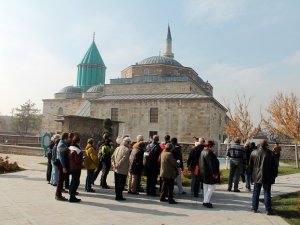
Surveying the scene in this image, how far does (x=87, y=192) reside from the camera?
30.4ft

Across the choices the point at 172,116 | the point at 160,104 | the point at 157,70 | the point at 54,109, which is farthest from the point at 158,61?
the point at 54,109

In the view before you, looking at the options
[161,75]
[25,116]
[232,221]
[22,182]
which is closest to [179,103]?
[161,75]

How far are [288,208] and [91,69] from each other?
1933 inches

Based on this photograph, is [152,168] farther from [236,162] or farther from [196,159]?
[236,162]

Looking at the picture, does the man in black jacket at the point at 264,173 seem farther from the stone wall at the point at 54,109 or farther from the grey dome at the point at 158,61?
the stone wall at the point at 54,109

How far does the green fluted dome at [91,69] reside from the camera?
54094 millimetres

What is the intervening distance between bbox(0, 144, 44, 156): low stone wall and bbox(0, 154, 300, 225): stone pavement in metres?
11.8

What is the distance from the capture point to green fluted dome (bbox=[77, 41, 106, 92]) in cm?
5409

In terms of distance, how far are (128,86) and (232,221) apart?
110ft

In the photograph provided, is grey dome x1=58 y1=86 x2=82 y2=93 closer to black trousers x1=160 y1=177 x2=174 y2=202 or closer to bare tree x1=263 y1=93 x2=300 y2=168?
bare tree x1=263 y1=93 x2=300 y2=168

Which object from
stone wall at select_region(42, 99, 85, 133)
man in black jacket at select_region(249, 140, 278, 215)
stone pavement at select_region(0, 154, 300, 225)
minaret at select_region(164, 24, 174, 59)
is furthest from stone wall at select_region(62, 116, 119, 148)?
minaret at select_region(164, 24, 174, 59)

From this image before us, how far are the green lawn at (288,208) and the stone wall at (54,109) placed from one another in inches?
1669

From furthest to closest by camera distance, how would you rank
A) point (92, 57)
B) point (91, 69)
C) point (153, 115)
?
point (91, 69)
point (92, 57)
point (153, 115)

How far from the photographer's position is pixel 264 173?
7629mm
